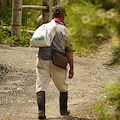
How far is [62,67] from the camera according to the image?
4711 mm

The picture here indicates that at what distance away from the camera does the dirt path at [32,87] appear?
535cm

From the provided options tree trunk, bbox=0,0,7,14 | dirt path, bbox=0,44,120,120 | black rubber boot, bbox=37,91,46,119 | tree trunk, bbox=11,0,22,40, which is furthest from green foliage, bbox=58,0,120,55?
tree trunk, bbox=0,0,7,14

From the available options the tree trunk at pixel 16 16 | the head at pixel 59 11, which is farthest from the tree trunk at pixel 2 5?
the head at pixel 59 11

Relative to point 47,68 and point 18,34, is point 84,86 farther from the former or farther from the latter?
point 18,34

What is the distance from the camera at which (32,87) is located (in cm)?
715

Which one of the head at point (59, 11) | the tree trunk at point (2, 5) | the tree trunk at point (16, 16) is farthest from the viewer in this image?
the tree trunk at point (2, 5)

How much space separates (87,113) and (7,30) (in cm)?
806

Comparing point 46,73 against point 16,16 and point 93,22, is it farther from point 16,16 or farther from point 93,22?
point 16,16

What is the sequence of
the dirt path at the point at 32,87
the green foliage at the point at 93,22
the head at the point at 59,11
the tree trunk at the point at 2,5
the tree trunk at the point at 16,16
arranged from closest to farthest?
the green foliage at the point at 93,22
the head at the point at 59,11
the dirt path at the point at 32,87
the tree trunk at the point at 16,16
the tree trunk at the point at 2,5

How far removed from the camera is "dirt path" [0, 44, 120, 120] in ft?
17.5

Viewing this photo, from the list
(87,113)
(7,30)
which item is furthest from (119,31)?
(7,30)

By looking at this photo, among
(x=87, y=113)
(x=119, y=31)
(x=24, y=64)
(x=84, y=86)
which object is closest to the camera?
(x=119, y=31)

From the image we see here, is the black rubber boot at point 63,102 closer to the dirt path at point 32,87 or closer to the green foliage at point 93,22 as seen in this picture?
the dirt path at point 32,87

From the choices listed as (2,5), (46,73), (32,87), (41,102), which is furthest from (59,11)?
(2,5)
